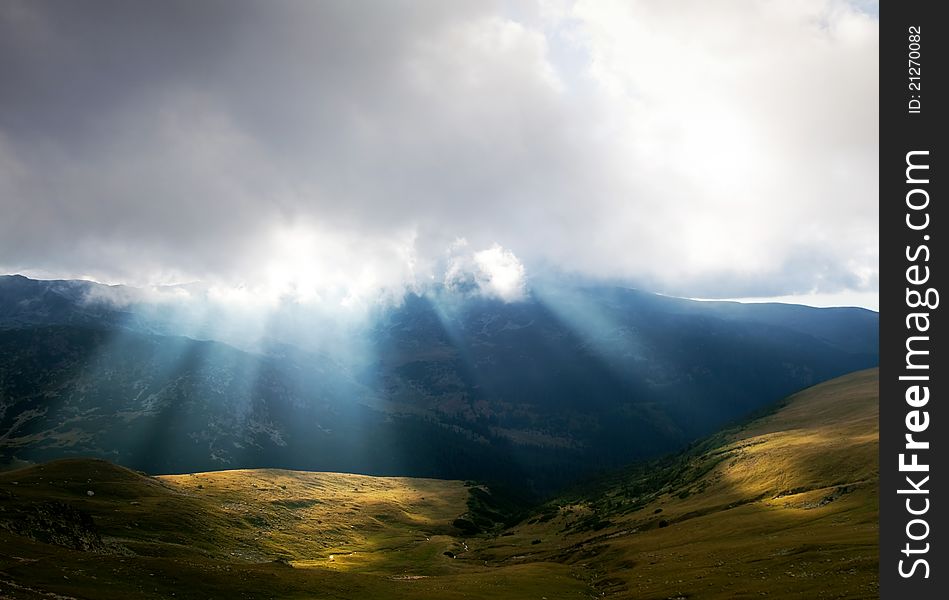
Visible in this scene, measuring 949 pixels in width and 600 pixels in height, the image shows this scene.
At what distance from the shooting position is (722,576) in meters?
59.6

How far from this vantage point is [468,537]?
176500mm

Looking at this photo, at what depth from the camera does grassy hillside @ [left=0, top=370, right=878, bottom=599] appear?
53688 mm

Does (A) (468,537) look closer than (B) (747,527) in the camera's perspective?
No

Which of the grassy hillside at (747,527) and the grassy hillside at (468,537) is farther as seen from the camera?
the grassy hillside at (747,527)

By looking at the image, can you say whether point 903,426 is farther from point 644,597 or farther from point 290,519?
point 290,519

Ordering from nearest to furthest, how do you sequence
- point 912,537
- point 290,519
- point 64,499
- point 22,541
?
1. point 912,537
2. point 22,541
3. point 64,499
4. point 290,519

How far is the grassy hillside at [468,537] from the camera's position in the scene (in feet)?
176

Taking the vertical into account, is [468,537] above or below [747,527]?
below

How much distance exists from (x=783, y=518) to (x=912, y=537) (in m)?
54.2

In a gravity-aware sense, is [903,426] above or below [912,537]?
above

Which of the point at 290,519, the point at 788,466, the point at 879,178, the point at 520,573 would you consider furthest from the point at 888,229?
the point at 290,519

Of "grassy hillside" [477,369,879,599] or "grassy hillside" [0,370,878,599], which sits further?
"grassy hillside" [477,369,879,599]

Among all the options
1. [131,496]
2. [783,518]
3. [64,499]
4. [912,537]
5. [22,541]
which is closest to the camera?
[912,537]

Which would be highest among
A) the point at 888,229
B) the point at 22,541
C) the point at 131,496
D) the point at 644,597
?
the point at 888,229
